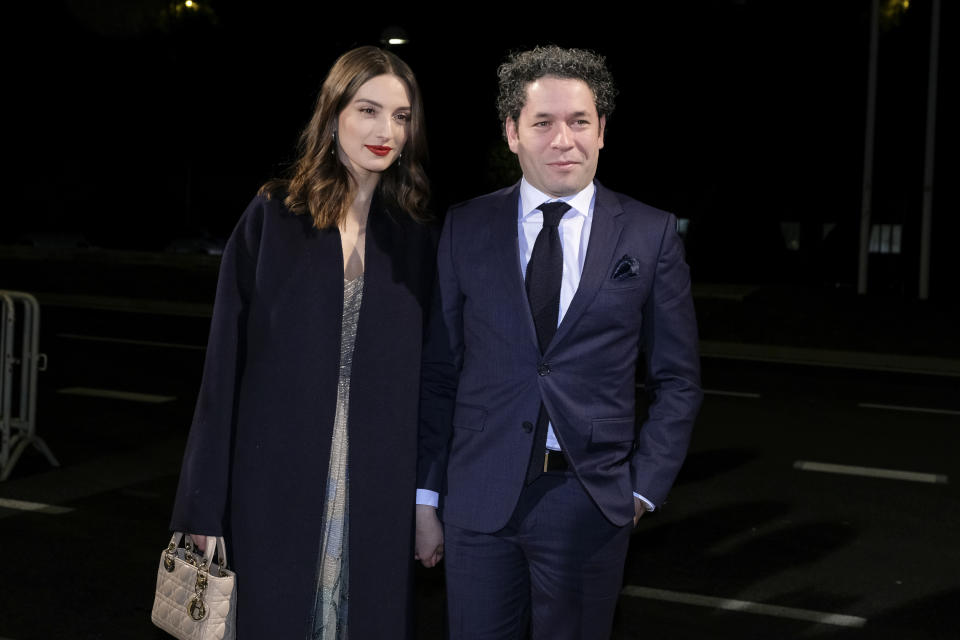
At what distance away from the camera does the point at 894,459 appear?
29.7ft

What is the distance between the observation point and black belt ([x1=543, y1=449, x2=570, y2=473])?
298 centimetres

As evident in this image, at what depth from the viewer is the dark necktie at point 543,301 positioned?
9.75ft

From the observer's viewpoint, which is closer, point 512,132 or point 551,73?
point 551,73

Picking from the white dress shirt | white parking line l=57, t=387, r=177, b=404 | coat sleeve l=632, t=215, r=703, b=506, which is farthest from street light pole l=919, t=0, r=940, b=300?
the white dress shirt

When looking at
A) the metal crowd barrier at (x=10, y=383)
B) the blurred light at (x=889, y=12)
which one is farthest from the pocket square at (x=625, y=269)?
the blurred light at (x=889, y=12)

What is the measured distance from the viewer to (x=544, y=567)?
2949 mm

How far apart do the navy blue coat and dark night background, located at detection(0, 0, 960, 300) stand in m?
30.0

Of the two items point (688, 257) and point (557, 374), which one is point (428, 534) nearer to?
point (557, 374)

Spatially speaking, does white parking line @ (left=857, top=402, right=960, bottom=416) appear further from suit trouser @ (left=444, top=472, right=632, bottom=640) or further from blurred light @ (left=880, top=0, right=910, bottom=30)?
blurred light @ (left=880, top=0, right=910, bottom=30)

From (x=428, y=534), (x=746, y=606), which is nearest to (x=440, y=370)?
(x=428, y=534)

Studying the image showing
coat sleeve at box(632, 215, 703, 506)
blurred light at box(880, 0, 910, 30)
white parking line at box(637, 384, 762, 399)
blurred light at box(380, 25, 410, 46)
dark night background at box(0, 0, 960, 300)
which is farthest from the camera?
dark night background at box(0, 0, 960, 300)

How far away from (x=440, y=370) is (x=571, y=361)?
389 mm

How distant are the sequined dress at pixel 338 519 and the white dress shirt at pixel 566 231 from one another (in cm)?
48

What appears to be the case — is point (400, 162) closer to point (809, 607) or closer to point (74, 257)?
point (809, 607)
